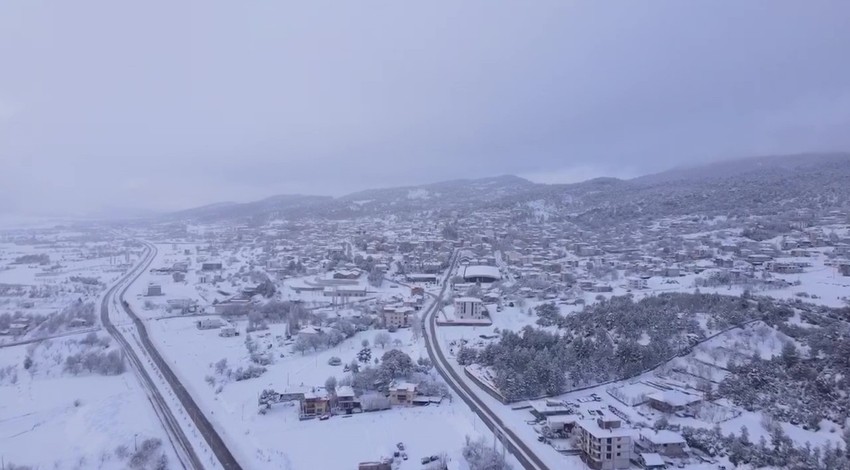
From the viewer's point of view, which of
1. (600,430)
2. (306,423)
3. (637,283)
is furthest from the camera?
(637,283)

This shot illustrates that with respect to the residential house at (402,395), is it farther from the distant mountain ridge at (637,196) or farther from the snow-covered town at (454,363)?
the distant mountain ridge at (637,196)

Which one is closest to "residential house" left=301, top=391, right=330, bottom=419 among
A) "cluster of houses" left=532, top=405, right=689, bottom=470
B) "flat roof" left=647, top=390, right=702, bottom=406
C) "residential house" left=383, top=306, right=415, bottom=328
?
"cluster of houses" left=532, top=405, right=689, bottom=470

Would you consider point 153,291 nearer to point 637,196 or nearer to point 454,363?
point 454,363

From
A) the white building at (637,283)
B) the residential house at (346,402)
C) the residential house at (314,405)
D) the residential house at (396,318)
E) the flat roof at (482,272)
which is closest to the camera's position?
the residential house at (314,405)

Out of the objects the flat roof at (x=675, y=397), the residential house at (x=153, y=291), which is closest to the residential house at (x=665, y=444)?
the flat roof at (x=675, y=397)

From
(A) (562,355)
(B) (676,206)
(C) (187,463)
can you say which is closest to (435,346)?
(A) (562,355)

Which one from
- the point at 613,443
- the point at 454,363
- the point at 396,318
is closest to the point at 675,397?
the point at 613,443
